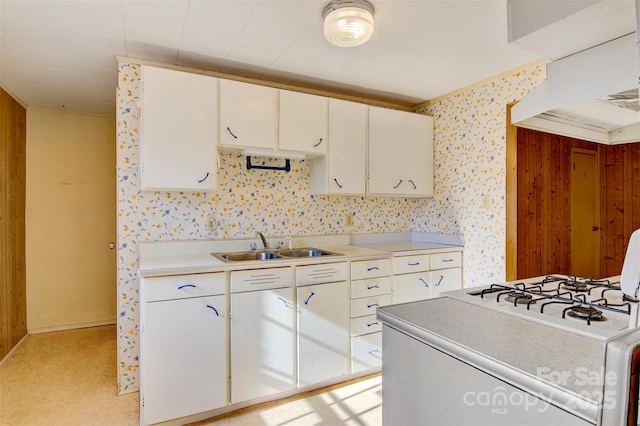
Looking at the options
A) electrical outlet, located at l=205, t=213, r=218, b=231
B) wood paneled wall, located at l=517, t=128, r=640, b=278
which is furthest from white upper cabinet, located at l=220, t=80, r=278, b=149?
wood paneled wall, located at l=517, t=128, r=640, b=278

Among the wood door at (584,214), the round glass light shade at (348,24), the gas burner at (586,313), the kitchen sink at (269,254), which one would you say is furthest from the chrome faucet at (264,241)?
the wood door at (584,214)

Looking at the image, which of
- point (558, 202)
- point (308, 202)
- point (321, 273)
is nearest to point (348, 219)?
Result: point (308, 202)

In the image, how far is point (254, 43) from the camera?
2.29 metres

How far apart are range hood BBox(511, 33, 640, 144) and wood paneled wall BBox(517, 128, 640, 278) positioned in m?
2.43

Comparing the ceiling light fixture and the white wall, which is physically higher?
the ceiling light fixture

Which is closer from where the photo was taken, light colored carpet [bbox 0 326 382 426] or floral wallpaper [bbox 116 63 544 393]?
light colored carpet [bbox 0 326 382 426]

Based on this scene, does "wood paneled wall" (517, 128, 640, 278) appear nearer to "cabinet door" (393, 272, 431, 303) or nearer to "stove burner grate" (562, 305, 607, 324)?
"cabinet door" (393, 272, 431, 303)

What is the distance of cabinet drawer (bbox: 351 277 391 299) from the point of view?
266 cm

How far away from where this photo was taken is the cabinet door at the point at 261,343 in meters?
2.23

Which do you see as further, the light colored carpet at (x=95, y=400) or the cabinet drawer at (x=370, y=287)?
the cabinet drawer at (x=370, y=287)

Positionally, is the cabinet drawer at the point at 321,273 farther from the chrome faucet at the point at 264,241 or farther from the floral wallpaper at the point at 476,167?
the floral wallpaper at the point at 476,167

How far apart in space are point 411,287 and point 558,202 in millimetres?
2374

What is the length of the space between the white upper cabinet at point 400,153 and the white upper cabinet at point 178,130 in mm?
1382

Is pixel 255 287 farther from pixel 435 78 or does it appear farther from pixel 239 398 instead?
pixel 435 78
